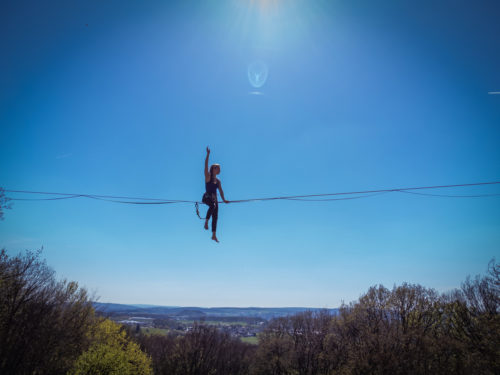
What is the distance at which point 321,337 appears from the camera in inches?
1307

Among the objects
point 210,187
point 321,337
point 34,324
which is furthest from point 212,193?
point 321,337

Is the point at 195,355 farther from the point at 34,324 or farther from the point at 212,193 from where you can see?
the point at 212,193

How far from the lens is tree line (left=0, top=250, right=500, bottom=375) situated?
16422mm

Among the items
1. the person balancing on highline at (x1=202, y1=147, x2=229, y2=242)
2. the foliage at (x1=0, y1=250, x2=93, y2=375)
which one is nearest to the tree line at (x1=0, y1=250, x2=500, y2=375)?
the foliage at (x1=0, y1=250, x2=93, y2=375)

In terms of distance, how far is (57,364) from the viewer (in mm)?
18359

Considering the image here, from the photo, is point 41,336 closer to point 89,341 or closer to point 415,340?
point 89,341

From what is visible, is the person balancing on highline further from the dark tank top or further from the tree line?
the tree line

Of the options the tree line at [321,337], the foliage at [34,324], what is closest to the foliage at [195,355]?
the tree line at [321,337]

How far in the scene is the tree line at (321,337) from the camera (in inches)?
647

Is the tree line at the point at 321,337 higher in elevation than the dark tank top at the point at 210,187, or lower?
lower

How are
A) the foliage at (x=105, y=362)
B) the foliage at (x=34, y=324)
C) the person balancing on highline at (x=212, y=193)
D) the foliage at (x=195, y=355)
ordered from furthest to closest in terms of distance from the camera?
the foliage at (x=195, y=355)
the foliage at (x=105, y=362)
the foliage at (x=34, y=324)
the person balancing on highline at (x=212, y=193)

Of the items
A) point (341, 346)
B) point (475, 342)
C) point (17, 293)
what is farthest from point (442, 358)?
point (17, 293)

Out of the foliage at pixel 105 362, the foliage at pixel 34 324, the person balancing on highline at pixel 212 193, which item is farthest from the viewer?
the foliage at pixel 105 362

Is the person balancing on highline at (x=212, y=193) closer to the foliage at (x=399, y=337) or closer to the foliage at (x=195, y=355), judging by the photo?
the foliage at (x=399, y=337)
